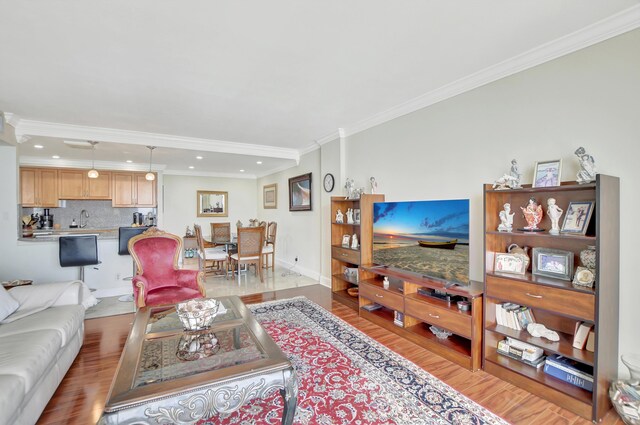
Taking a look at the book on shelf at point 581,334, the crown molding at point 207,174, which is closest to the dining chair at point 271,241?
the crown molding at point 207,174

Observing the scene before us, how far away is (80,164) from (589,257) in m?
8.51

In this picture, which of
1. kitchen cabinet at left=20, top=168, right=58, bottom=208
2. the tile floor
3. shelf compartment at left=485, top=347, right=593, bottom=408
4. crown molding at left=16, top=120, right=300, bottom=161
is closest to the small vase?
shelf compartment at left=485, top=347, right=593, bottom=408

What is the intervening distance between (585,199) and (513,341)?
3.95ft

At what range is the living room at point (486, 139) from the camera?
1.97 meters

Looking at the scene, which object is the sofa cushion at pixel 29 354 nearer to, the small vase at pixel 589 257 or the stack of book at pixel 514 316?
the stack of book at pixel 514 316

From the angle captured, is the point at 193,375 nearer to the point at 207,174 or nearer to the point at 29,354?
the point at 29,354

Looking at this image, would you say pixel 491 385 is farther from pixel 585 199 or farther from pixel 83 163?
pixel 83 163

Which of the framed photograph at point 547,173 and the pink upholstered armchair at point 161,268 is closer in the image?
the framed photograph at point 547,173

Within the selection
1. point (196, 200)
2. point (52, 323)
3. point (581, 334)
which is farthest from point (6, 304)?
point (196, 200)

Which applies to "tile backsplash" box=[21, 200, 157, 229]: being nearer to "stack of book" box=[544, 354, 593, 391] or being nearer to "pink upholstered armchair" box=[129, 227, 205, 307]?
"pink upholstered armchair" box=[129, 227, 205, 307]

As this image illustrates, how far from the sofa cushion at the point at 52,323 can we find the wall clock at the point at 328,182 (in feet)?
11.6

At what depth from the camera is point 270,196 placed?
26.4ft

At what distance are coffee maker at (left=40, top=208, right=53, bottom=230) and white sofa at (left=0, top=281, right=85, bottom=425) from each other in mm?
4857

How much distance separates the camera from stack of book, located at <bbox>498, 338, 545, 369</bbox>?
7.36ft
